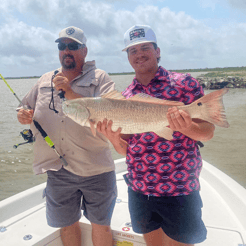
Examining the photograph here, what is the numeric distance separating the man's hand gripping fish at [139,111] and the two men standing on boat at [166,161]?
9 centimetres

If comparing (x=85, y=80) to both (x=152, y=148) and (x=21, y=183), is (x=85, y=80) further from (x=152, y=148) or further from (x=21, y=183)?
(x=21, y=183)

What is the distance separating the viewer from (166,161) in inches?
92.4

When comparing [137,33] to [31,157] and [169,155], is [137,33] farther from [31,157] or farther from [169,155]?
[31,157]

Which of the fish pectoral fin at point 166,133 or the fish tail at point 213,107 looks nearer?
the fish tail at point 213,107

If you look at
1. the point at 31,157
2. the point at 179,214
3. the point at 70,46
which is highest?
the point at 70,46

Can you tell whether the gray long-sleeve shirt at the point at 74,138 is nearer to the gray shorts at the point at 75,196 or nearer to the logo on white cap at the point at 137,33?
the gray shorts at the point at 75,196

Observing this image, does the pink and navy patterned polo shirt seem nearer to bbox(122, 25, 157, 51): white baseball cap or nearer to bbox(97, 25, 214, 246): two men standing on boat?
bbox(97, 25, 214, 246): two men standing on boat

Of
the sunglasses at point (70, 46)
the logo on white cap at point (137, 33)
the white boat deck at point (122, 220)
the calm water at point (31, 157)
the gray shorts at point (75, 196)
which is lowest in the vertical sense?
the calm water at point (31, 157)

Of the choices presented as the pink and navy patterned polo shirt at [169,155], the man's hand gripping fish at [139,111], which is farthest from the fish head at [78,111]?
the pink and navy patterned polo shirt at [169,155]

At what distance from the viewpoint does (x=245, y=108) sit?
2259cm

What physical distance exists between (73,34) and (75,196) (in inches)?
80.7

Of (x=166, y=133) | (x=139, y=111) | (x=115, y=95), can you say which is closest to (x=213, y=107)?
(x=166, y=133)

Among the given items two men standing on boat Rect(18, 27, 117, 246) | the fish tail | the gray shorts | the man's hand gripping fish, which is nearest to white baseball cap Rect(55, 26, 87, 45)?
two men standing on boat Rect(18, 27, 117, 246)

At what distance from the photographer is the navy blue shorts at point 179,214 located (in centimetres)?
232
